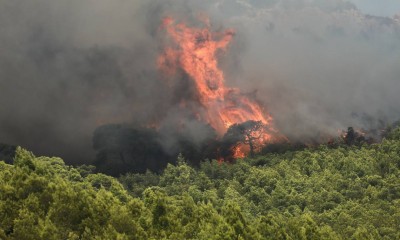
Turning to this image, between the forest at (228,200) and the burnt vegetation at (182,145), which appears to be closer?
the forest at (228,200)

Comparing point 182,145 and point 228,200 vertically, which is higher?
point 182,145

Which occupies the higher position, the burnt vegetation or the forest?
the burnt vegetation

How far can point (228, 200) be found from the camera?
82.9 meters

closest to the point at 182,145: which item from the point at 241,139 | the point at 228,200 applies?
the point at 241,139

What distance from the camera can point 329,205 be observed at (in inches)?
4259

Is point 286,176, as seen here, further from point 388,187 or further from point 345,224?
point 345,224

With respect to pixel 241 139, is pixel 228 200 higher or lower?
lower

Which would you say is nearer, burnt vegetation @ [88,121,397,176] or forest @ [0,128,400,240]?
forest @ [0,128,400,240]

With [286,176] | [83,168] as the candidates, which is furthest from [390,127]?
[83,168]

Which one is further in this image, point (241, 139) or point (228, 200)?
point (241, 139)

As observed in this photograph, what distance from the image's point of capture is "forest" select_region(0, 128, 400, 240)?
55594 millimetres

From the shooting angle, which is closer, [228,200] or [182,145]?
[228,200]

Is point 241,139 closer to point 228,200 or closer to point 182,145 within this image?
point 182,145

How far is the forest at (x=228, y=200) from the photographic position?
55.6 metres
